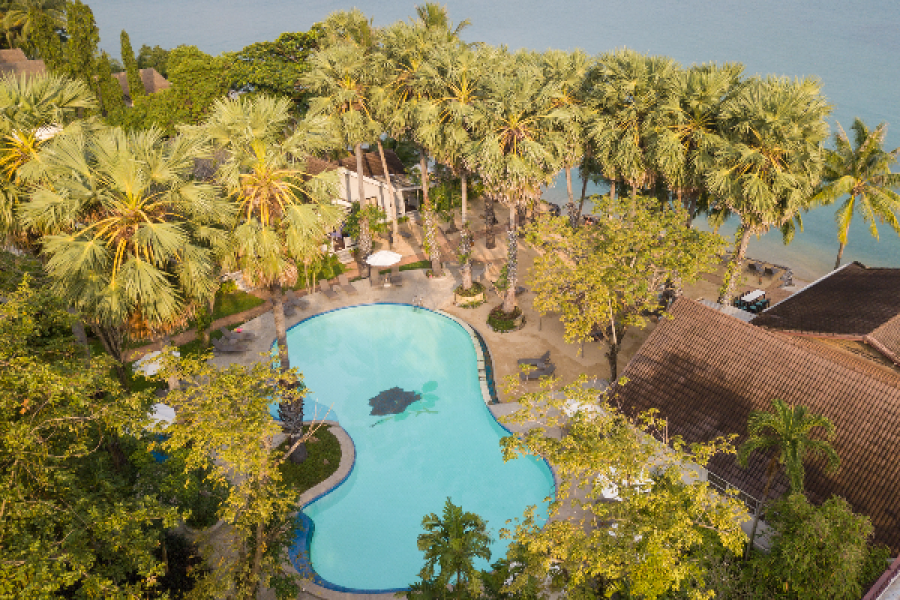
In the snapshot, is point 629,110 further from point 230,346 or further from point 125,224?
point 230,346

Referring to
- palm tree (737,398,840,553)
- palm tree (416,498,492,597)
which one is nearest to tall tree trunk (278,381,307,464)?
palm tree (416,498,492,597)

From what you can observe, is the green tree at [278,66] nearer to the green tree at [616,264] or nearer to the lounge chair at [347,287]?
the lounge chair at [347,287]

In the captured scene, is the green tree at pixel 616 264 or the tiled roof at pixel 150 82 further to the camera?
the tiled roof at pixel 150 82

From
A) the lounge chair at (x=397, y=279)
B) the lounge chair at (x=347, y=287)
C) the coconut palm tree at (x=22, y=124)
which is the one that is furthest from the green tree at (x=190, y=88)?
the coconut palm tree at (x=22, y=124)

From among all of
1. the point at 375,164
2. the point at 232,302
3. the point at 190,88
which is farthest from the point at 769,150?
the point at 190,88

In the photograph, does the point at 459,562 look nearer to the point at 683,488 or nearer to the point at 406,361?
the point at 683,488

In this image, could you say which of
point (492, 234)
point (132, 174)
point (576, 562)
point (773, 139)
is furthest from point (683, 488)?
point (492, 234)
